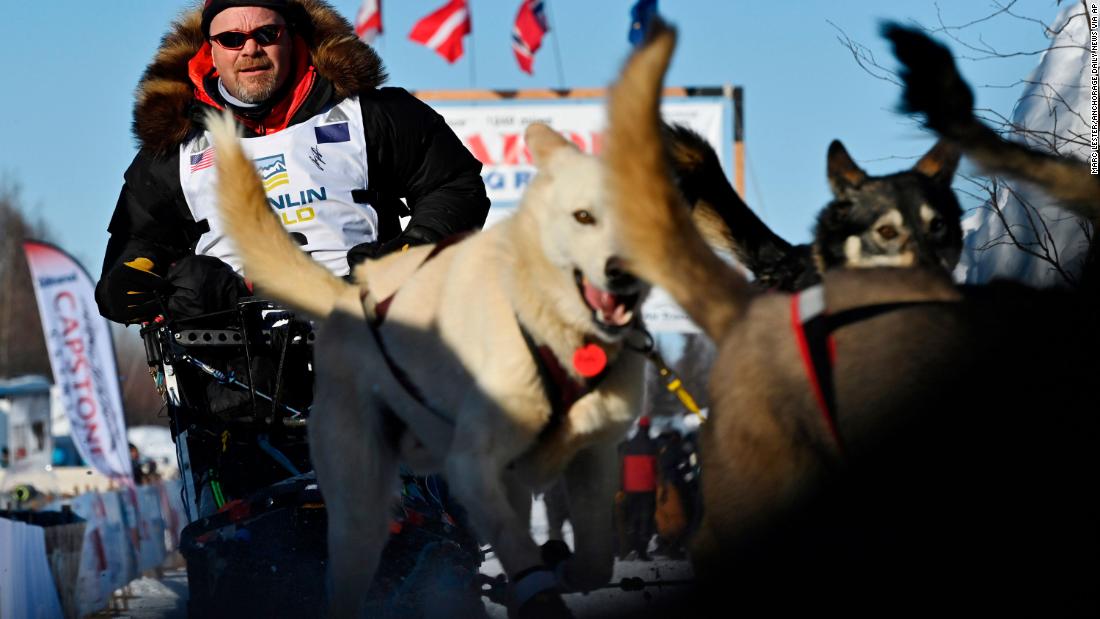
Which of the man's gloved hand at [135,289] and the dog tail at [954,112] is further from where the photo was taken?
the man's gloved hand at [135,289]

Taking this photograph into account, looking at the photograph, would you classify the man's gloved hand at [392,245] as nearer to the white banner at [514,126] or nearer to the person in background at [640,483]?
the person in background at [640,483]

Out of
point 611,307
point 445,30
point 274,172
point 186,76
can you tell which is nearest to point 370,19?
point 445,30

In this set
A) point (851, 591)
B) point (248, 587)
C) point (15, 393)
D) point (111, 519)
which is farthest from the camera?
point (15, 393)

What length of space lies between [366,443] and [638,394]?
2.91ft

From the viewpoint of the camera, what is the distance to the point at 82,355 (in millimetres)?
14828

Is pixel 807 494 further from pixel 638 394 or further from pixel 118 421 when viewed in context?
pixel 118 421

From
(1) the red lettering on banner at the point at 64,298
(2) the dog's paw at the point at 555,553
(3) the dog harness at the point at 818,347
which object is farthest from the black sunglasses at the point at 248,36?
(1) the red lettering on banner at the point at 64,298

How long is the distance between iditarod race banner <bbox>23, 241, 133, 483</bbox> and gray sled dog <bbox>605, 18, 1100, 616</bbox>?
12864 mm

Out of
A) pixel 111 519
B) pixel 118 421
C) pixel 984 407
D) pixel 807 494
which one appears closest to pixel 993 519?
pixel 984 407

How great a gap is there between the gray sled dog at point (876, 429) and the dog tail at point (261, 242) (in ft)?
6.18

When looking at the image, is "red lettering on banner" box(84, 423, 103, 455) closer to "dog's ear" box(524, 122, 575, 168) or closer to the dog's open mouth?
"dog's ear" box(524, 122, 575, 168)

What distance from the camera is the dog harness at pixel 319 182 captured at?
4855 millimetres

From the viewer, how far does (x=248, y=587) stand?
4828 mm

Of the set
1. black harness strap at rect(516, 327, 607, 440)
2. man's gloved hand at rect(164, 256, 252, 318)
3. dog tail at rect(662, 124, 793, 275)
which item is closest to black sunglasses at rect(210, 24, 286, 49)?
man's gloved hand at rect(164, 256, 252, 318)
